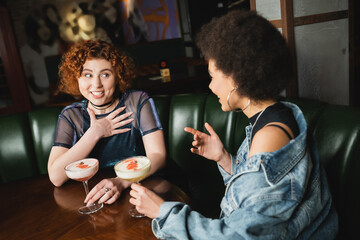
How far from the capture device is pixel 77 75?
187cm

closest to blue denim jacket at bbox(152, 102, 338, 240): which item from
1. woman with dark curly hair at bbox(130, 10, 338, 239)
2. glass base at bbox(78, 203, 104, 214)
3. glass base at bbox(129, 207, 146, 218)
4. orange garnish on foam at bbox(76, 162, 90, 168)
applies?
woman with dark curly hair at bbox(130, 10, 338, 239)

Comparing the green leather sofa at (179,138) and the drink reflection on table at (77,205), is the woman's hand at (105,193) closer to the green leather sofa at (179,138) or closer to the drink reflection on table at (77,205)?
the drink reflection on table at (77,205)

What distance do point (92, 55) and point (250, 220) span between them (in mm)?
1444

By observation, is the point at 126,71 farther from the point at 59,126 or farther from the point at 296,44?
the point at 296,44

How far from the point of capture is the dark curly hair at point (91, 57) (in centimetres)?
186

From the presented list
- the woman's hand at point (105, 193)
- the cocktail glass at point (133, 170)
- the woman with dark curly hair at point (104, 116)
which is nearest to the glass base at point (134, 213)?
the cocktail glass at point (133, 170)

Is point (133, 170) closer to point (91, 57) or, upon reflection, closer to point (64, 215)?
point (64, 215)

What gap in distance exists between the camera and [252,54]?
107cm

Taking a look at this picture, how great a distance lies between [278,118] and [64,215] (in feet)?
3.27

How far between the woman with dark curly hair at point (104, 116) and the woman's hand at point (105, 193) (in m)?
0.34

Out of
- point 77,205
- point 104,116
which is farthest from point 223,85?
point 104,116

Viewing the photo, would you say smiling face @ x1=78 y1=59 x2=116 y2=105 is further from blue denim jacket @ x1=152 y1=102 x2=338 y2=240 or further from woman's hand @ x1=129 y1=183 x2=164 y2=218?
blue denim jacket @ x1=152 y1=102 x2=338 y2=240

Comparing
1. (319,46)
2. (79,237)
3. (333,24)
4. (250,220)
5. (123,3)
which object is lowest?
(79,237)

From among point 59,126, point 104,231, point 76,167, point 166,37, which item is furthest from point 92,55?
point 166,37
